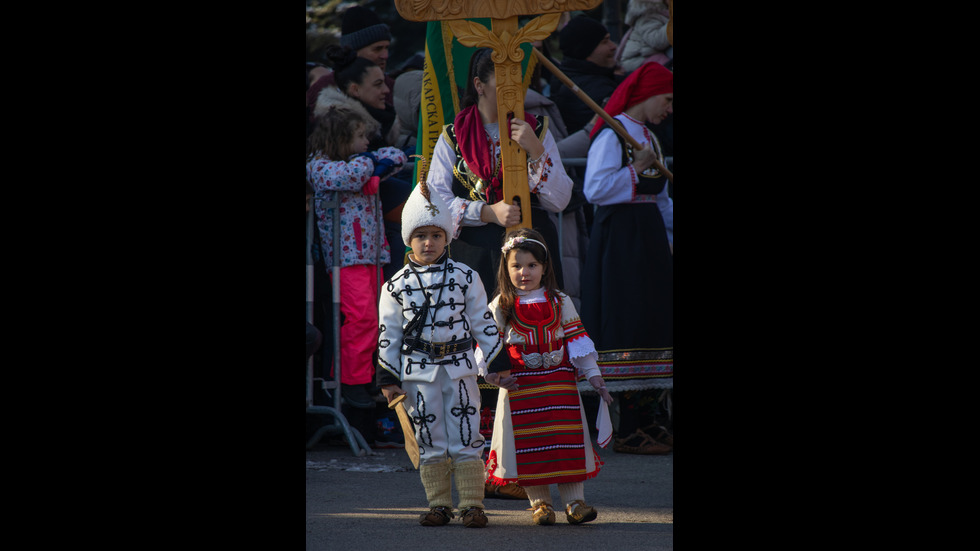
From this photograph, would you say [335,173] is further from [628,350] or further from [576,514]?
[576,514]

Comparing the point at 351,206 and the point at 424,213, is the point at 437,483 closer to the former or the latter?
the point at 424,213

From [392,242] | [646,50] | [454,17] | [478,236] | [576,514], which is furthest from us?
[646,50]

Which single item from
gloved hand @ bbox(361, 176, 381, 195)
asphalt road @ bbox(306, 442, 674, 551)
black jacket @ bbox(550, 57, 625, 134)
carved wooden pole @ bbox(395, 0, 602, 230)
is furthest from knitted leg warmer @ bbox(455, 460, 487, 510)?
black jacket @ bbox(550, 57, 625, 134)

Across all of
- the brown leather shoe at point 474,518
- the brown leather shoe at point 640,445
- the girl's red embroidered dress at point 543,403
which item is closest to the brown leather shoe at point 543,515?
the girl's red embroidered dress at point 543,403

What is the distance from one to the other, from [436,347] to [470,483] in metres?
0.61

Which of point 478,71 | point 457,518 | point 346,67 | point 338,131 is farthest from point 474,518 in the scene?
point 346,67

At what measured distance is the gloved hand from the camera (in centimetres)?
681

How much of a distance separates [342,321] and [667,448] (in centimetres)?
215

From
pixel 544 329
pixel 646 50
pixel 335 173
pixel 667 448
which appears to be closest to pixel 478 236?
pixel 544 329

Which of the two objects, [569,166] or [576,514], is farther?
[569,166]

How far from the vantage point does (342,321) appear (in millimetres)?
7031

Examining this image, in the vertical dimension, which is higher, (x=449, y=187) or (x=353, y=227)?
(x=449, y=187)

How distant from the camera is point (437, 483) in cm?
486

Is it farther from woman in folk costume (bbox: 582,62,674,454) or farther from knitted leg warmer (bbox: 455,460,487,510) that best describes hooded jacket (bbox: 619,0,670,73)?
knitted leg warmer (bbox: 455,460,487,510)
